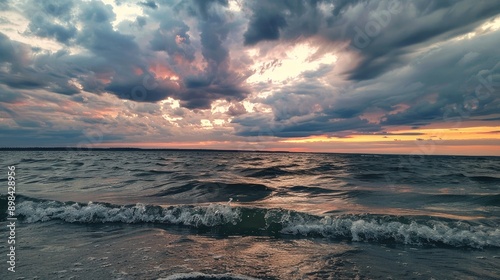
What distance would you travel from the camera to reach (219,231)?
10.6 m

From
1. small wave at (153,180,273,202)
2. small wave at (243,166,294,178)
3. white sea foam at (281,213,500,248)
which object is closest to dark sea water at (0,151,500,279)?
white sea foam at (281,213,500,248)

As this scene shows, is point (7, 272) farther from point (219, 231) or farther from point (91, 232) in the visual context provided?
point (219, 231)

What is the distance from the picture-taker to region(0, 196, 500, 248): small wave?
948 centimetres

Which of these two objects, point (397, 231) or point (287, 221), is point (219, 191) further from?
point (397, 231)

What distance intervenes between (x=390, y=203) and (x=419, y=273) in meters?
9.52

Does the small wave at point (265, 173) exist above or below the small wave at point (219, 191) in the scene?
below

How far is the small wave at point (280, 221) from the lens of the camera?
9.48 meters

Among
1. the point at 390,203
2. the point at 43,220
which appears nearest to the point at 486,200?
the point at 390,203

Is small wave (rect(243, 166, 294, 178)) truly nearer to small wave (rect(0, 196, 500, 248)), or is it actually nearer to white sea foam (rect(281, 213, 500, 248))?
small wave (rect(0, 196, 500, 248))

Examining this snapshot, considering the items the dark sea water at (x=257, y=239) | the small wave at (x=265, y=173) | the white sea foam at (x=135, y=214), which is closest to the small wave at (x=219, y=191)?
the dark sea water at (x=257, y=239)

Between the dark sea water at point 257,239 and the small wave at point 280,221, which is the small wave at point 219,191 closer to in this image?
the dark sea water at point 257,239

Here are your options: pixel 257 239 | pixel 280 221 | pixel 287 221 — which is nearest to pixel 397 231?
pixel 287 221

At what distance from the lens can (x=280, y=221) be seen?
1124 centimetres

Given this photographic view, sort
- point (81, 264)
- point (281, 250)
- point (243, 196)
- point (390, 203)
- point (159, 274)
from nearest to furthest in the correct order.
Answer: point (159, 274), point (81, 264), point (281, 250), point (390, 203), point (243, 196)
